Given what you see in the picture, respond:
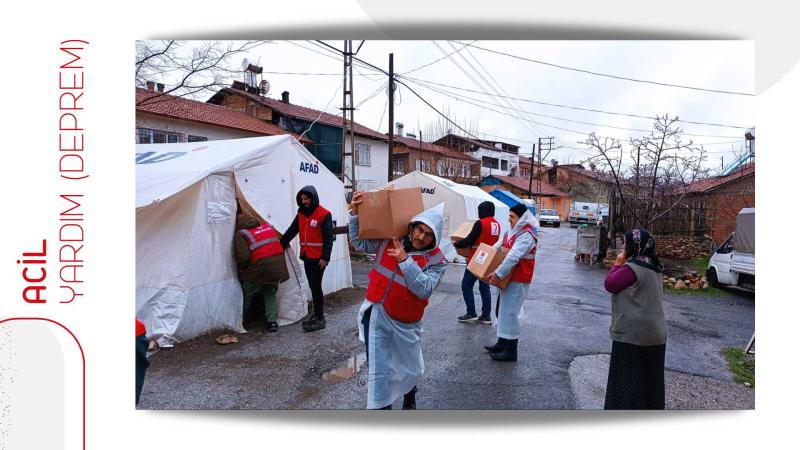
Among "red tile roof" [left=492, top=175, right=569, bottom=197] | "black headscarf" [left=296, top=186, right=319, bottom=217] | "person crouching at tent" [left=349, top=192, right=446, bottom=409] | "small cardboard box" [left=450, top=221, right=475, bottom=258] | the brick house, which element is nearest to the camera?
"person crouching at tent" [left=349, top=192, right=446, bottom=409]

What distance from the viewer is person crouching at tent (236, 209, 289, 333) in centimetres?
419

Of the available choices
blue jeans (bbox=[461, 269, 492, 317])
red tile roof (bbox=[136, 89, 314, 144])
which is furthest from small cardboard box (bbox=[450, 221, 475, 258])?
red tile roof (bbox=[136, 89, 314, 144])

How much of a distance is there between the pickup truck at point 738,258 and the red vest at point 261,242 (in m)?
3.93

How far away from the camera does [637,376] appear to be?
8.42 ft

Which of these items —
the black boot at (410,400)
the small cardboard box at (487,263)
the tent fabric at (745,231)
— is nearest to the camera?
the black boot at (410,400)

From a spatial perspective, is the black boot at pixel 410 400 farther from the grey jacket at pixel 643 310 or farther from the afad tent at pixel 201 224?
the afad tent at pixel 201 224

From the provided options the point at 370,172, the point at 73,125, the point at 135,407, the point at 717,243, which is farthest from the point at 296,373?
the point at 370,172

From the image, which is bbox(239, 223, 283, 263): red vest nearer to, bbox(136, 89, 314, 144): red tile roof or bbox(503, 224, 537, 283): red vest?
bbox(136, 89, 314, 144): red tile roof

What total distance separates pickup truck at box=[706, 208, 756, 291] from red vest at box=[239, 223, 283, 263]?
393 cm

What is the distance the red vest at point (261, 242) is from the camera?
13.8 ft

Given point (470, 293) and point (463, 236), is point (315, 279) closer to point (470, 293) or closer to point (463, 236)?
point (463, 236)

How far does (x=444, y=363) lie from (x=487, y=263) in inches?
34.1

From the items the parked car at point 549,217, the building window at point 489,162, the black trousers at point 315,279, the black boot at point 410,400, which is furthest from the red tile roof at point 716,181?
the building window at point 489,162

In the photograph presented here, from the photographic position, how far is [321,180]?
5.62m
